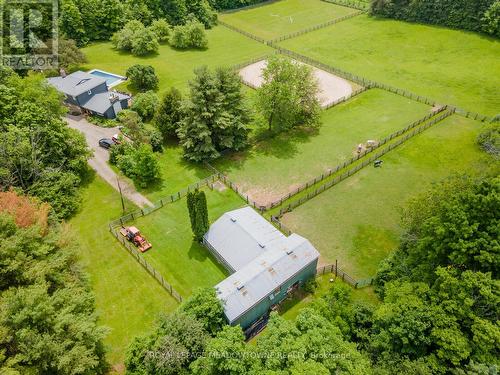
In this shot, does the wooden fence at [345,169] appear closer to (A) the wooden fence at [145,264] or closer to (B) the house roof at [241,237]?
(B) the house roof at [241,237]

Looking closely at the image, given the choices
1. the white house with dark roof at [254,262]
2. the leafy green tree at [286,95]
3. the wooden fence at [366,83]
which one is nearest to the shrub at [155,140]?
the leafy green tree at [286,95]

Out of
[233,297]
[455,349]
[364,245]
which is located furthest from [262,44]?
[455,349]

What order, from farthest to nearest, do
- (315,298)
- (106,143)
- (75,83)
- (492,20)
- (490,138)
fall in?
(492,20) < (75,83) < (106,143) < (490,138) < (315,298)

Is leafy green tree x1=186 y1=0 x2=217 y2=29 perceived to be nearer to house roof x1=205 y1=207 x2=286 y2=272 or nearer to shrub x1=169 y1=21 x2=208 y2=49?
shrub x1=169 y1=21 x2=208 y2=49

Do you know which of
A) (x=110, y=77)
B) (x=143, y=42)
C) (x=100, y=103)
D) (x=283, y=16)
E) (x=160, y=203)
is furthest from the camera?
(x=283, y=16)

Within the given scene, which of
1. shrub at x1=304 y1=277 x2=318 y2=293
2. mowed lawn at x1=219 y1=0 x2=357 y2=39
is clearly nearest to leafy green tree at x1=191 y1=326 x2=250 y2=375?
shrub at x1=304 y1=277 x2=318 y2=293

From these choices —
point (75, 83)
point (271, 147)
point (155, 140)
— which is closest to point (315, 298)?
point (271, 147)

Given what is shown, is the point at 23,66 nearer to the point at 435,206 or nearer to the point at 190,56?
the point at 190,56

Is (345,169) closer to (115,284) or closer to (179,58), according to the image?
(115,284)
